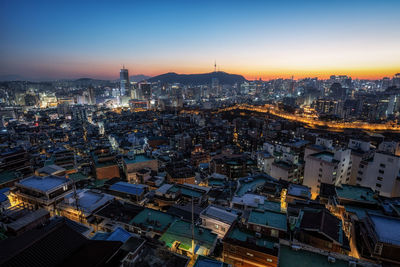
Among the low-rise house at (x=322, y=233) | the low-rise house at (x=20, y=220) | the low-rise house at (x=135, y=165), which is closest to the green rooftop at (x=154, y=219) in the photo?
the low-rise house at (x=20, y=220)

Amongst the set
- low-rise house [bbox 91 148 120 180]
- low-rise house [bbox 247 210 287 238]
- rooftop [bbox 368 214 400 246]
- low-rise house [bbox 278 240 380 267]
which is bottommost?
low-rise house [bbox 91 148 120 180]

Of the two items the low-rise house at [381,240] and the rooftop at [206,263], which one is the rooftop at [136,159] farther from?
the low-rise house at [381,240]

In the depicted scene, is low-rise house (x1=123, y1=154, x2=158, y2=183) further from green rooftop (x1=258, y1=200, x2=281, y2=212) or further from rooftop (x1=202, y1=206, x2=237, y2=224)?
green rooftop (x1=258, y1=200, x2=281, y2=212)

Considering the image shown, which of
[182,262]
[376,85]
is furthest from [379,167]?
[376,85]

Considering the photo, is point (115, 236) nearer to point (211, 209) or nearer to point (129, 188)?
point (211, 209)

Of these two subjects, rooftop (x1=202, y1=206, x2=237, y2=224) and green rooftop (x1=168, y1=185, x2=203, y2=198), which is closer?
rooftop (x1=202, y1=206, x2=237, y2=224)

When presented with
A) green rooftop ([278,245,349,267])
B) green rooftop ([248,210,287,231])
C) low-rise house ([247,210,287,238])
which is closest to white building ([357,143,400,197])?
green rooftop ([248,210,287,231])

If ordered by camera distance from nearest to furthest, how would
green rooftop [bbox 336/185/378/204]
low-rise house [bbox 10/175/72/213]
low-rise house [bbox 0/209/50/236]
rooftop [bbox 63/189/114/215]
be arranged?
1. low-rise house [bbox 0/209/50/236]
2. green rooftop [bbox 336/185/378/204]
3. rooftop [bbox 63/189/114/215]
4. low-rise house [bbox 10/175/72/213]

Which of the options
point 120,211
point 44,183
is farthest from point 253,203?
point 44,183
